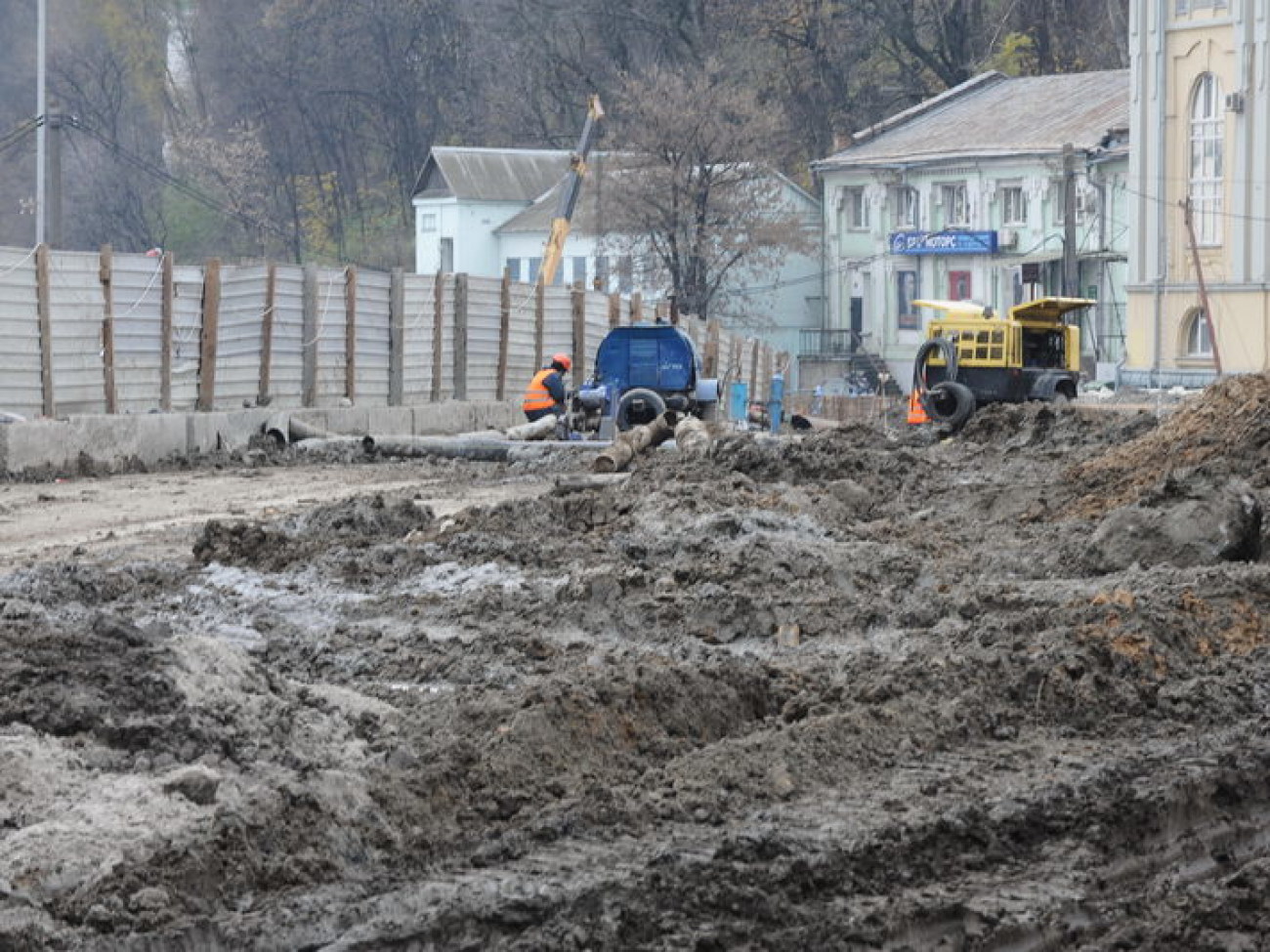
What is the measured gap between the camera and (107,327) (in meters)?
24.5

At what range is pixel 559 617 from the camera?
12711 millimetres

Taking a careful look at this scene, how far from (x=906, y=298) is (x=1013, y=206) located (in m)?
4.81

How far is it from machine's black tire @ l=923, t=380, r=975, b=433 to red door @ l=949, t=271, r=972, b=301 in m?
30.1

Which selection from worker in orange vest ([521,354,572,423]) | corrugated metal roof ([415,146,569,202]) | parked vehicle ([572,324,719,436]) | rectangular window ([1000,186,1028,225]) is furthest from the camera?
corrugated metal roof ([415,146,569,202])

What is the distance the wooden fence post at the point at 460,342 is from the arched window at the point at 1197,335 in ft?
79.5

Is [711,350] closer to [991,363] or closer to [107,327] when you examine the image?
[991,363]

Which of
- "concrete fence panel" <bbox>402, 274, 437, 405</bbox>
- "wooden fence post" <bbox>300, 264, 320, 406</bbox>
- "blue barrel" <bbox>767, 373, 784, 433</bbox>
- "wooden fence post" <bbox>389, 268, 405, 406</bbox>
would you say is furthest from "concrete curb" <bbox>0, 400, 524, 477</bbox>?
"blue barrel" <bbox>767, 373, 784, 433</bbox>

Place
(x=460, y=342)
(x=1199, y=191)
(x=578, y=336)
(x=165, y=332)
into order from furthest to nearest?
(x=1199, y=191), (x=578, y=336), (x=460, y=342), (x=165, y=332)

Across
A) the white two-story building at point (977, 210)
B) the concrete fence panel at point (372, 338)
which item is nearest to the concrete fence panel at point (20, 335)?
the concrete fence panel at point (372, 338)

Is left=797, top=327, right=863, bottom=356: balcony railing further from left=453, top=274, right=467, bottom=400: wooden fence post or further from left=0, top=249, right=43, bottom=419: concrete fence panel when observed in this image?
left=0, top=249, right=43, bottom=419: concrete fence panel

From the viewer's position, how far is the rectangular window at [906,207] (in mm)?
63906

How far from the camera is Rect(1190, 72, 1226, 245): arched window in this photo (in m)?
50.9

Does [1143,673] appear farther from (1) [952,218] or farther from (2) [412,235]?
(2) [412,235]

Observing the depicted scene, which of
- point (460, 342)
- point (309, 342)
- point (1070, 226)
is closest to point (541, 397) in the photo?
point (309, 342)
